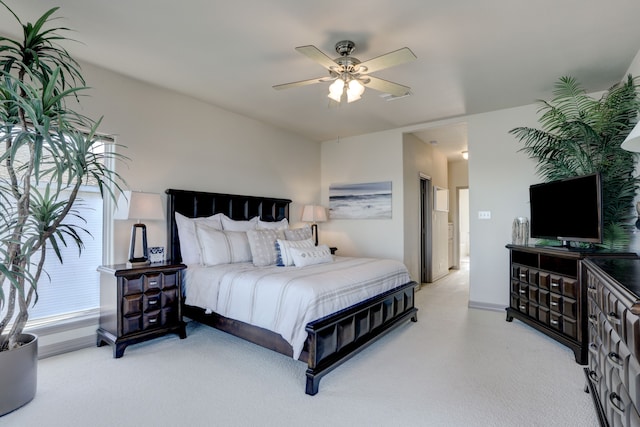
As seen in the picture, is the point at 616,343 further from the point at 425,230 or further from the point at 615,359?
the point at 425,230

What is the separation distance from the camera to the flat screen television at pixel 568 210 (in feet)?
9.39

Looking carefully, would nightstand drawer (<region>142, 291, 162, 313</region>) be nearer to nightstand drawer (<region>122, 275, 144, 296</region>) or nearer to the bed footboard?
nightstand drawer (<region>122, 275, 144, 296</region>)

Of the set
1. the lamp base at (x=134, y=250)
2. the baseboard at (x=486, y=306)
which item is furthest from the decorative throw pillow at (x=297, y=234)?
the baseboard at (x=486, y=306)

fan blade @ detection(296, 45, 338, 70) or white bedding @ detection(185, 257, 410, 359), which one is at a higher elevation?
fan blade @ detection(296, 45, 338, 70)

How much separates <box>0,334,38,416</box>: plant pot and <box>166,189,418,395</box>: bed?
4.20ft

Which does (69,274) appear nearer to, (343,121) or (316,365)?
(316,365)

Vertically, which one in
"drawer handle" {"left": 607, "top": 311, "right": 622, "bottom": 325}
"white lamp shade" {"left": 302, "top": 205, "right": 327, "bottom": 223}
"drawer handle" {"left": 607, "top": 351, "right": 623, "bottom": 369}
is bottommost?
"drawer handle" {"left": 607, "top": 351, "right": 623, "bottom": 369}

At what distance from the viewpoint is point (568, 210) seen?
3168mm

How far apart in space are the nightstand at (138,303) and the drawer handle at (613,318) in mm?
3222

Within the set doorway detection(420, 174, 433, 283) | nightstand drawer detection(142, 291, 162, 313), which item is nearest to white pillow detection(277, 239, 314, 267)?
nightstand drawer detection(142, 291, 162, 313)

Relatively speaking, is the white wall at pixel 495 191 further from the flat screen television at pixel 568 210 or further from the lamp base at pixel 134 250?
the lamp base at pixel 134 250

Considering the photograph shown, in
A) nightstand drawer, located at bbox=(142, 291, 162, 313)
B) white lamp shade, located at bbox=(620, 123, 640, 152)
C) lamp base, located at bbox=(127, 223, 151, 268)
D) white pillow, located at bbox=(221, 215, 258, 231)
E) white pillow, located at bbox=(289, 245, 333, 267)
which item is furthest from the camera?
white pillow, located at bbox=(221, 215, 258, 231)

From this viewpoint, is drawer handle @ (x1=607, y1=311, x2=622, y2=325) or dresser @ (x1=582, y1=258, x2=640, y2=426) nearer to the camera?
dresser @ (x1=582, y1=258, x2=640, y2=426)

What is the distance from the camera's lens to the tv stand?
280 centimetres
